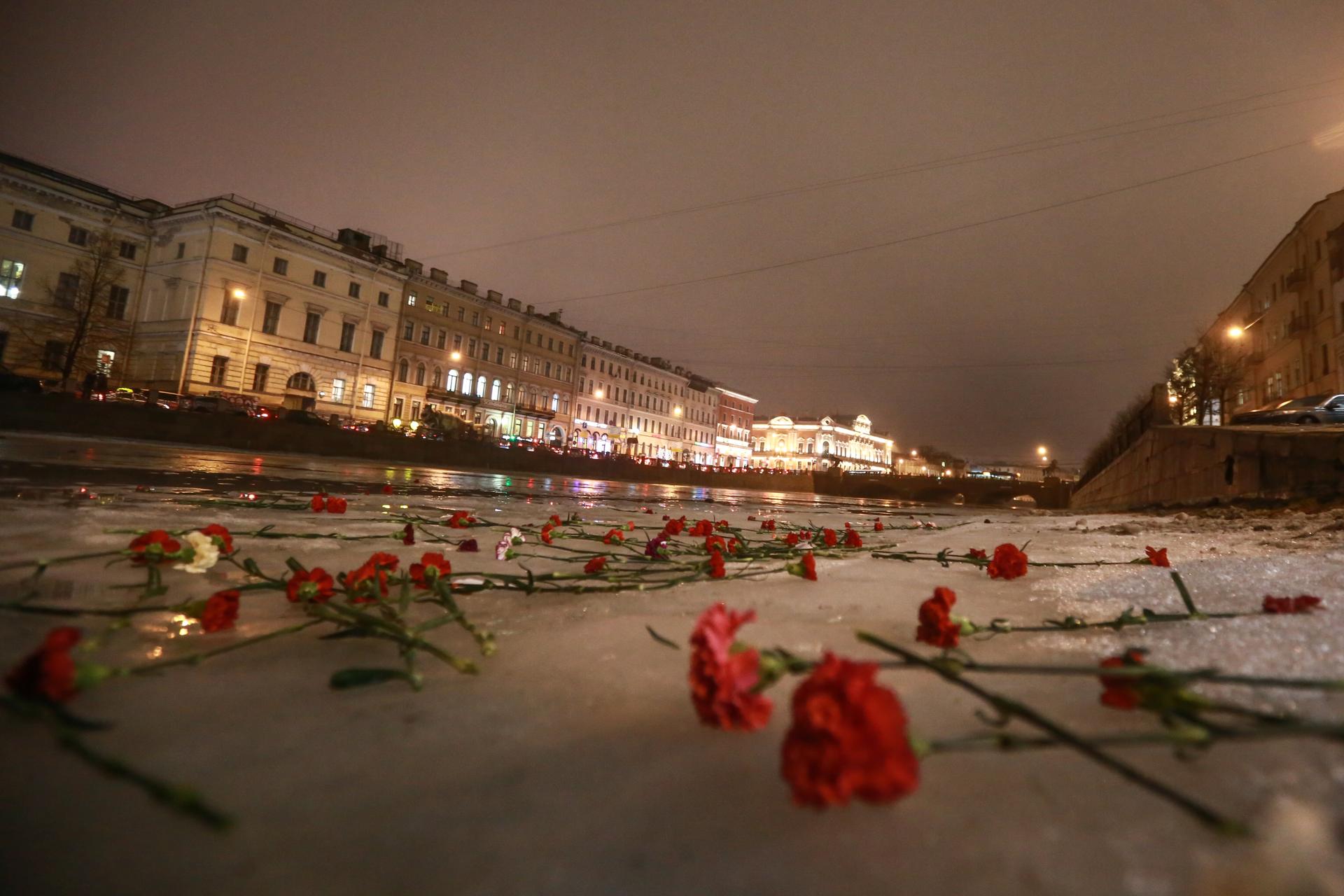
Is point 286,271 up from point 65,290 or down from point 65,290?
up

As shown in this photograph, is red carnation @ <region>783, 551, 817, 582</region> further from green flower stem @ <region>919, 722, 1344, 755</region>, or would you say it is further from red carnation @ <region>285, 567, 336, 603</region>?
red carnation @ <region>285, 567, 336, 603</region>

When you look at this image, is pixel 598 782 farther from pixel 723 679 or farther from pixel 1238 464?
pixel 1238 464

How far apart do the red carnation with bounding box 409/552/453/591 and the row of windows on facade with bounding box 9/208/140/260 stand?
46998 mm

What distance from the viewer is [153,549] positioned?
1487mm

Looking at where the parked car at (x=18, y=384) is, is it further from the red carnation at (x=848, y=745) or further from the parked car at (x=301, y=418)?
the red carnation at (x=848, y=745)

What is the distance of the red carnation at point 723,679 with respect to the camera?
705 mm

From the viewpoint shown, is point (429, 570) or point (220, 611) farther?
point (429, 570)

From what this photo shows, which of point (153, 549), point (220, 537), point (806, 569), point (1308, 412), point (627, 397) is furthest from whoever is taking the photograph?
point (627, 397)

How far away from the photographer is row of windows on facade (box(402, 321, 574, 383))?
1762 inches

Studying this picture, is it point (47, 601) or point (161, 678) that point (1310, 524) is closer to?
point (161, 678)

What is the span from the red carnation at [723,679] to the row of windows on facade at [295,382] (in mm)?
42373

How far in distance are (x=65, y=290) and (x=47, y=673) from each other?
47122mm

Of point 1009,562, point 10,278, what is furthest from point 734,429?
point 1009,562

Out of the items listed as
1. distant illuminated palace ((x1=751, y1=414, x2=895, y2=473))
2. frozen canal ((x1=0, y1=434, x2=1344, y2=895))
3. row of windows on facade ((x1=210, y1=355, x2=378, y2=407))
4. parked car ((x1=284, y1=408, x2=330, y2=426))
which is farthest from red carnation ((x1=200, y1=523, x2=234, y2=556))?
distant illuminated palace ((x1=751, y1=414, x2=895, y2=473))
